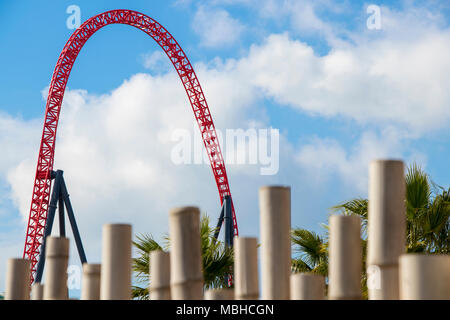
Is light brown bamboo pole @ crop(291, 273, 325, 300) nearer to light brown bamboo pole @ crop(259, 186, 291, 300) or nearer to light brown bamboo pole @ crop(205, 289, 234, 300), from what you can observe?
light brown bamboo pole @ crop(259, 186, 291, 300)

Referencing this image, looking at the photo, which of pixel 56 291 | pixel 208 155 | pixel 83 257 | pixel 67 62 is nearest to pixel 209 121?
pixel 208 155

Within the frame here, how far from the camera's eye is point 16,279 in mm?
4688

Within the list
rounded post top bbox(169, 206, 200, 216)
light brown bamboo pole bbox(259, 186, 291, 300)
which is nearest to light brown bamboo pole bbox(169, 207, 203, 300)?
rounded post top bbox(169, 206, 200, 216)

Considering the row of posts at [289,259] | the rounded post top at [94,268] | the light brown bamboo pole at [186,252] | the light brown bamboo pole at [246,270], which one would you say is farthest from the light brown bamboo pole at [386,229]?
the rounded post top at [94,268]

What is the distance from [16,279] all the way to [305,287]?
A: 2138mm

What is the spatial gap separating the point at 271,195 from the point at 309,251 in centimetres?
513

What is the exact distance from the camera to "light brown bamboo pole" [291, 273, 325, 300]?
353 cm

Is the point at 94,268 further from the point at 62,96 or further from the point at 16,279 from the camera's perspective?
the point at 62,96

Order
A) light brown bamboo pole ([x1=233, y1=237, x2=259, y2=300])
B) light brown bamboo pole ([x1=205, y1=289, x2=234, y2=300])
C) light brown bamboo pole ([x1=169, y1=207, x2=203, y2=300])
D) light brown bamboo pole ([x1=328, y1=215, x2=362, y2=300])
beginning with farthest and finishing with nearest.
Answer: light brown bamboo pole ([x1=205, y1=289, x2=234, y2=300]) < light brown bamboo pole ([x1=233, y1=237, x2=259, y2=300]) < light brown bamboo pole ([x1=169, y1=207, x2=203, y2=300]) < light brown bamboo pole ([x1=328, y1=215, x2=362, y2=300])

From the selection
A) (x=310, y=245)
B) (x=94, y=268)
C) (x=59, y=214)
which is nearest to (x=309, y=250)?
(x=310, y=245)

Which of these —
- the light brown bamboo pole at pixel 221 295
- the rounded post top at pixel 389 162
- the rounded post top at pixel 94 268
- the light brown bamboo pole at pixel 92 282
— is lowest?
the light brown bamboo pole at pixel 221 295

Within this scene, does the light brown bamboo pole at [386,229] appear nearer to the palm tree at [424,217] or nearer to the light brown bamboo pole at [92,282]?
the light brown bamboo pole at [92,282]

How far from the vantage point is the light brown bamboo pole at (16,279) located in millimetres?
4676
